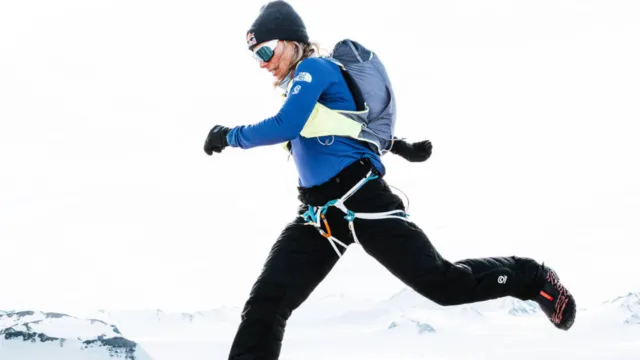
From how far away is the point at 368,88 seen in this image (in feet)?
15.5

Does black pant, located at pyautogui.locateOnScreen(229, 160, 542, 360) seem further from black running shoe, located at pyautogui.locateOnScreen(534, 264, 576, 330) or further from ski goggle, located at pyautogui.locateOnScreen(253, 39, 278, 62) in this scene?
ski goggle, located at pyautogui.locateOnScreen(253, 39, 278, 62)

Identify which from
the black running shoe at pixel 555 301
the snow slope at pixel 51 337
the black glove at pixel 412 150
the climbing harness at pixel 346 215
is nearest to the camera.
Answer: the climbing harness at pixel 346 215

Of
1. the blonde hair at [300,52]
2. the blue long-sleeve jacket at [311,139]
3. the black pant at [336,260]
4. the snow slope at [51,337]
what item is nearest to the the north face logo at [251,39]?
the blonde hair at [300,52]

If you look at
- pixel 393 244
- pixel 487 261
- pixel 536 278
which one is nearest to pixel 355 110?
pixel 393 244

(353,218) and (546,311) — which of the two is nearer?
(353,218)

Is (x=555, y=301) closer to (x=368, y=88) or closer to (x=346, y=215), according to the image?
A: (x=346, y=215)

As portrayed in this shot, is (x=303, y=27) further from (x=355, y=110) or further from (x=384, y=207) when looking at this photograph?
(x=384, y=207)

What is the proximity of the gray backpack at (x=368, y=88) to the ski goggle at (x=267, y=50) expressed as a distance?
0.41 m

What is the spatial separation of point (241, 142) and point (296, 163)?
0.63 meters

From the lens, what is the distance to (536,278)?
4.96 metres

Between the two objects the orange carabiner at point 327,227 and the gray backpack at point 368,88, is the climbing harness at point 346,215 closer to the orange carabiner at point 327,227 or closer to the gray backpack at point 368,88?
the orange carabiner at point 327,227

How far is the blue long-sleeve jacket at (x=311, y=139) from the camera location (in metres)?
4.30

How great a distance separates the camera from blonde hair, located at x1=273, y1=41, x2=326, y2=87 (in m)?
4.85

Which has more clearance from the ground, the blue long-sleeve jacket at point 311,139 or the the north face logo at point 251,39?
the the north face logo at point 251,39
